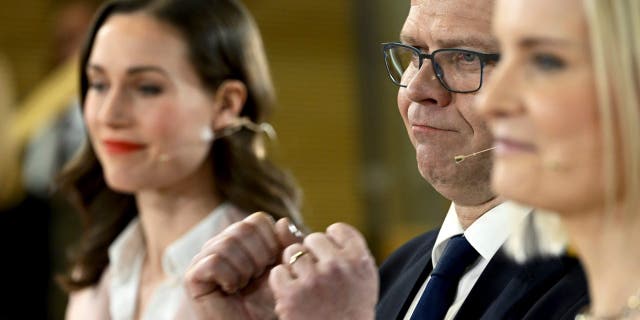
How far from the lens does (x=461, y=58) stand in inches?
68.9

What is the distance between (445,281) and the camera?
171cm

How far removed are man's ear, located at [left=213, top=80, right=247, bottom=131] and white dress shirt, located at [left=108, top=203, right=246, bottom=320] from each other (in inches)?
7.8

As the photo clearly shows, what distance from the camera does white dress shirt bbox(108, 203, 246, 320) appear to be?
2.60 m

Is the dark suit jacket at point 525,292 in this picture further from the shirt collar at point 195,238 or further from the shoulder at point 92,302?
the shoulder at point 92,302

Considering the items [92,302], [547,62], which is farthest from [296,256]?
[92,302]

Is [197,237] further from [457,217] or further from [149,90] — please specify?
[457,217]

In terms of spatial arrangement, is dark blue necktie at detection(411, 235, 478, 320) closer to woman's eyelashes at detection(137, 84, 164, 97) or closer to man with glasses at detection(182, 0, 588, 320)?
man with glasses at detection(182, 0, 588, 320)

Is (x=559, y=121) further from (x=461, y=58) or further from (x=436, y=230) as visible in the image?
(x=436, y=230)

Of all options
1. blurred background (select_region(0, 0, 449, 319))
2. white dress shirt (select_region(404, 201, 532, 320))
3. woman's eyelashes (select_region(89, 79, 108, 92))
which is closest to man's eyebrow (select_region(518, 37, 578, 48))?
white dress shirt (select_region(404, 201, 532, 320))

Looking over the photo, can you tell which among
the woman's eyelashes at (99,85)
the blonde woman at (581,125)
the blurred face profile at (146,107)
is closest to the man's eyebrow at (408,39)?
the blonde woman at (581,125)

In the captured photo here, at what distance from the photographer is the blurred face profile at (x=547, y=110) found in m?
1.10

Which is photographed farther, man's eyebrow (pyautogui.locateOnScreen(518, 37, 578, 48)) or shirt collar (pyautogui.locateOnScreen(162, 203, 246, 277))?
shirt collar (pyautogui.locateOnScreen(162, 203, 246, 277))

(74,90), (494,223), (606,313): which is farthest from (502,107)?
(74,90)

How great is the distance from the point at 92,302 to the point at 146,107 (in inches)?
22.0
